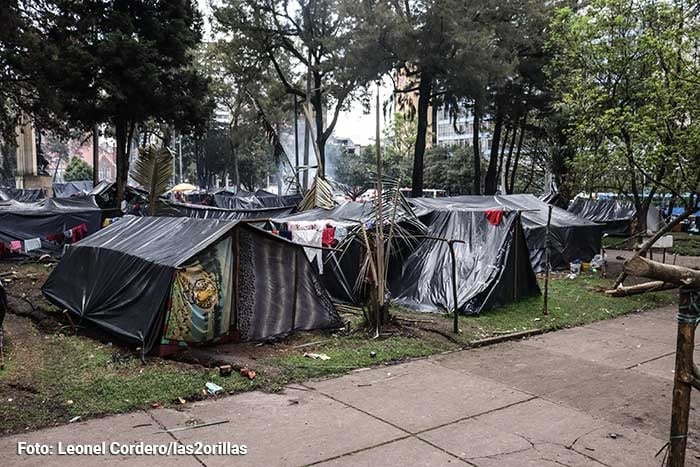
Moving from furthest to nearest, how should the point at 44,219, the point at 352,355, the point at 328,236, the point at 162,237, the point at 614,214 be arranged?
the point at 614,214
the point at 44,219
the point at 328,236
the point at 162,237
the point at 352,355

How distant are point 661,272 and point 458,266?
750cm

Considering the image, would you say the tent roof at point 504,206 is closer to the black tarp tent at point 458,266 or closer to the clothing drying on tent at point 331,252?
the black tarp tent at point 458,266

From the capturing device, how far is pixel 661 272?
3270 mm

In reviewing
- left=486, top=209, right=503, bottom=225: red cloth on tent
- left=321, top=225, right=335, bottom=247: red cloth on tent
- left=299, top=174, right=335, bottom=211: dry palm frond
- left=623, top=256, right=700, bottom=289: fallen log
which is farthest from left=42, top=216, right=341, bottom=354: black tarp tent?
left=299, top=174, right=335, bottom=211: dry palm frond

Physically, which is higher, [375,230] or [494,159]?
[494,159]

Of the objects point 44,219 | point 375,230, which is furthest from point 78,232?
point 375,230

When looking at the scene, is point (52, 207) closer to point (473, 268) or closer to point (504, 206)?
point (473, 268)

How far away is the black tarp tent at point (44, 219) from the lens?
14.7 m

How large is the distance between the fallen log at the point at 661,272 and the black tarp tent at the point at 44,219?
50.9 feet

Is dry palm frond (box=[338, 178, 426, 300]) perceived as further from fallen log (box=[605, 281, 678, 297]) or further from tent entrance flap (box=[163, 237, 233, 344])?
fallen log (box=[605, 281, 678, 297])

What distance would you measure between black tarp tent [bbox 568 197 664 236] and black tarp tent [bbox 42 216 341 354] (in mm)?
19733

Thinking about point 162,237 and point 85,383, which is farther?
point 162,237

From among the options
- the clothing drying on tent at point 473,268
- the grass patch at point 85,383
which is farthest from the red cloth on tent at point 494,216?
the grass patch at point 85,383

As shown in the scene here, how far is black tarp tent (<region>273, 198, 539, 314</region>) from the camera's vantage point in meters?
10.3
